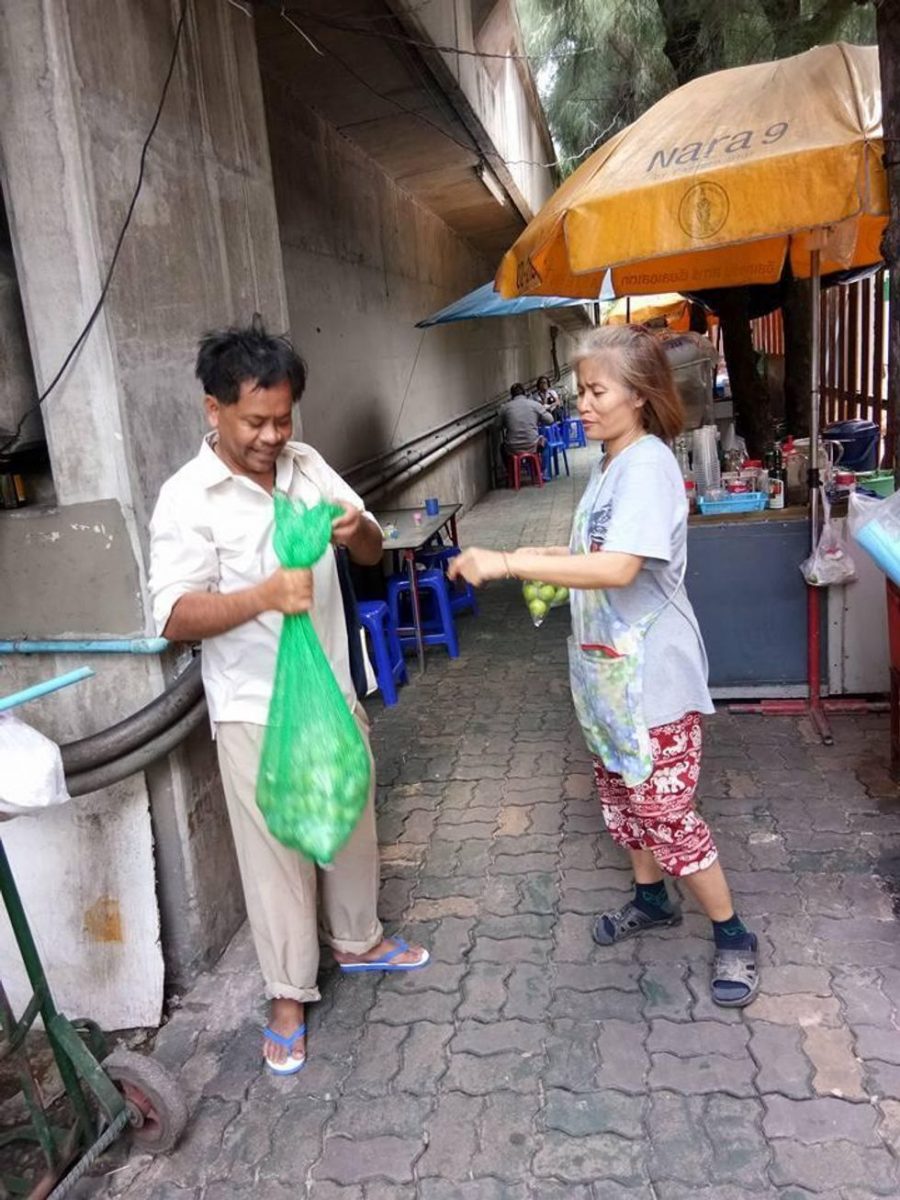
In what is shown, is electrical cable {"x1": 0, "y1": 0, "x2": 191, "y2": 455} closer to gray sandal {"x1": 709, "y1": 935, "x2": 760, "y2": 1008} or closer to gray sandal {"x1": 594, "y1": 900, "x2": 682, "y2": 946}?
gray sandal {"x1": 594, "y1": 900, "x2": 682, "y2": 946}

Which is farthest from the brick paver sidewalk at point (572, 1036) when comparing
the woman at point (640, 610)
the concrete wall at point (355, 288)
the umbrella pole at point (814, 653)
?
the concrete wall at point (355, 288)

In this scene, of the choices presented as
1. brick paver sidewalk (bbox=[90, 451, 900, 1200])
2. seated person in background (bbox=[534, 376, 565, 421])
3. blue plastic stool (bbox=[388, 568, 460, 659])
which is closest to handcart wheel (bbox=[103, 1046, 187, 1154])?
brick paver sidewalk (bbox=[90, 451, 900, 1200])

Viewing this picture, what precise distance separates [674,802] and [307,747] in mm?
1047

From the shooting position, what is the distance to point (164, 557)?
2186 mm

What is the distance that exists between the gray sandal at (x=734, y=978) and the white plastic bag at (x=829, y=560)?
7.16 feet

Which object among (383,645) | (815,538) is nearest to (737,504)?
(815,538)

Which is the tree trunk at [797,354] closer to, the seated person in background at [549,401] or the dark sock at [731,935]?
the dark sock at [731,935]

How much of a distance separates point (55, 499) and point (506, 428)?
423 inches

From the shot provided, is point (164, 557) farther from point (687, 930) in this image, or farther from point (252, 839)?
point (687, 930)

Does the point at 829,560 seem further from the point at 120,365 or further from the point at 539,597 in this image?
the point at 120,365

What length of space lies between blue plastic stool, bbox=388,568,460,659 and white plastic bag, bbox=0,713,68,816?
3772 millimetres

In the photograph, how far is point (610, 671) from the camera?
2.46 meters

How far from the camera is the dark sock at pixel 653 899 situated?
2906 millimetres

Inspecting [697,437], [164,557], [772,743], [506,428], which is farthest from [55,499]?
[506,428]
